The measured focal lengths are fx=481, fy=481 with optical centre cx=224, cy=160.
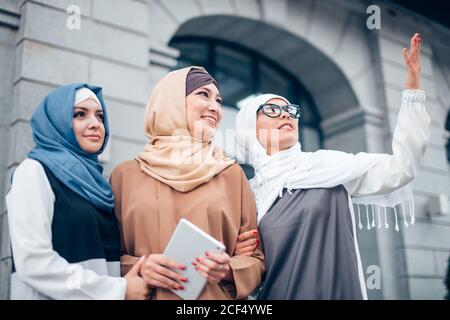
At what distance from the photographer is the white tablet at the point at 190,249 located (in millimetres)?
2080

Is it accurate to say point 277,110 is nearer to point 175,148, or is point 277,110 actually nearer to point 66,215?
point 175,148

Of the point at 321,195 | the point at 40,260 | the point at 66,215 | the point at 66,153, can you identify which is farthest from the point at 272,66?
the point at 40,260

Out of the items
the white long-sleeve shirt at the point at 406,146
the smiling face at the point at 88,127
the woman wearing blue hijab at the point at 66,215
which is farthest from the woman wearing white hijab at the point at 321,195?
the smiling face at the point at 88,127

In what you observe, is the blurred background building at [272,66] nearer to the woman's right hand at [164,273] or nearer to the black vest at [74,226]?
the black vest at [74,226]

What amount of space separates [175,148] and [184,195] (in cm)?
27

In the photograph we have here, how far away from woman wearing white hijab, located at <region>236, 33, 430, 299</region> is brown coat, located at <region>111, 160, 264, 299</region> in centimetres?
11

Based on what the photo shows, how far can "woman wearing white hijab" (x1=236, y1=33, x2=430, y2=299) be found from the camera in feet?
8.22

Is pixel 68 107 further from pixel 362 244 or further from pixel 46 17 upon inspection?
pixel 362 244

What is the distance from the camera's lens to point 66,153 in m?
2.40

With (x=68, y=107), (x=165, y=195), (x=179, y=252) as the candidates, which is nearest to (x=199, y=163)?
(x=165, y=195)

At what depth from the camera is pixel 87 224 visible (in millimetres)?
2268

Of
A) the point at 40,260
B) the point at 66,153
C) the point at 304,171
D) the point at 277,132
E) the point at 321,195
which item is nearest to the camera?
the point at 40,260

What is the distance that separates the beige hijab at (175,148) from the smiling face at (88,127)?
28 centimetres
